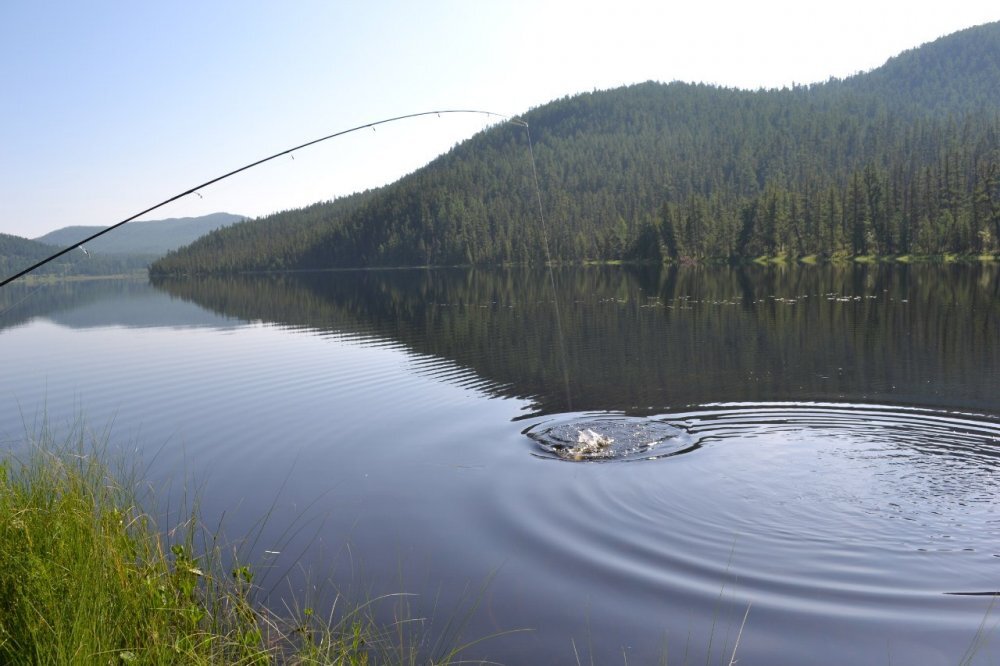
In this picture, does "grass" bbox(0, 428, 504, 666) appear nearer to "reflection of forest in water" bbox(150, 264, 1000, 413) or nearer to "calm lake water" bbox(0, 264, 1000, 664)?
"calm lake water" bbox(0, 264, 1000, 664)

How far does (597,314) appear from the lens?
4525 cm

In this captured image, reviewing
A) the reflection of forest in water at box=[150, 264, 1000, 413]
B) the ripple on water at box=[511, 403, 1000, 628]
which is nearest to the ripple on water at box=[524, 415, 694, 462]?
the ripple on water at box=[511, 403, 1000, 628]

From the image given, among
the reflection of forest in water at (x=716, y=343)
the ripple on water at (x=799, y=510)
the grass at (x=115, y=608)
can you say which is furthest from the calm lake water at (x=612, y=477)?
the grass at (x=115, y=608)

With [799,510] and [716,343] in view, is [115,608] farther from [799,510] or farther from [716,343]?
[716,343]

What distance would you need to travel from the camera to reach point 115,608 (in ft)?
19.6

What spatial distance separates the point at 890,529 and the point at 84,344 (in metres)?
40.9

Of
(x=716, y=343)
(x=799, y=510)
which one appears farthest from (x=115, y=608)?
(x=716, y=343)

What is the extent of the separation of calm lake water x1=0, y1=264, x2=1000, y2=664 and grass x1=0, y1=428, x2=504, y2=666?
1.23 m

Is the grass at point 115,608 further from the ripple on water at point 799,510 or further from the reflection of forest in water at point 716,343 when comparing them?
the reflection of forest in water at point 716,343

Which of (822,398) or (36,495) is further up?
(36,495)

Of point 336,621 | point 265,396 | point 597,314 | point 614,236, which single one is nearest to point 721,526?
point 336,621

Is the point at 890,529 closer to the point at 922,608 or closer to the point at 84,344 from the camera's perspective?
the point at 922,608

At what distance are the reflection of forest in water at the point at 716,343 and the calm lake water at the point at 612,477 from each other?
22cm

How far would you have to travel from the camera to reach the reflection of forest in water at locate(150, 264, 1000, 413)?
66.3 ft
